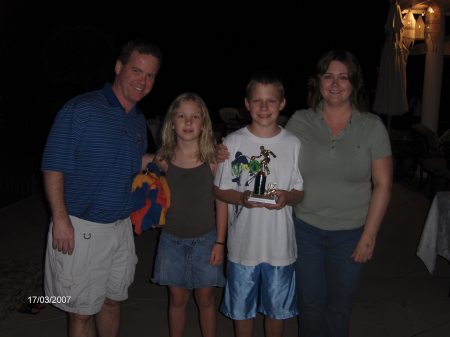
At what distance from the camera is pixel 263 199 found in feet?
8.55

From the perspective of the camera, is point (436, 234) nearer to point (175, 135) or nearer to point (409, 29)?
point (175, 135)

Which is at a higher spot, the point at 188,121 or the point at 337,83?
the point at 337,83

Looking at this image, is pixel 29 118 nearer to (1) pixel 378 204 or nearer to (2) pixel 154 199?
(2) pixel 154 199

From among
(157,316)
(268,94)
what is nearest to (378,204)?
(268,94)

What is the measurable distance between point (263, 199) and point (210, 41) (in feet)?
72.8

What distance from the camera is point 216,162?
9.59ft

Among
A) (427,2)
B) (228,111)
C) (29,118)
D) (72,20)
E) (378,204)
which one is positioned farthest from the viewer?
(72,20)

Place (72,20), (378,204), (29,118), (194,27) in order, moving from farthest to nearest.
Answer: (194,27), (72,20), (29,118), (378,204)

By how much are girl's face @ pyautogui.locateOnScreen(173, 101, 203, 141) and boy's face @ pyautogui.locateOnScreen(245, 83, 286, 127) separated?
1.21 feet

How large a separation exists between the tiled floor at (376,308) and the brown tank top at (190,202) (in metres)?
1.05

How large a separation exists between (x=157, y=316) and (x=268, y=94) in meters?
2.08

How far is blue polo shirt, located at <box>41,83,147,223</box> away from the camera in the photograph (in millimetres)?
2592

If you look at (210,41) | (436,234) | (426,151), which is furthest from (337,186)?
(210,41)

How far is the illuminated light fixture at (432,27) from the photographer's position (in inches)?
368
